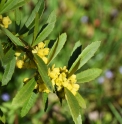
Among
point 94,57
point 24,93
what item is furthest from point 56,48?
point 94,57

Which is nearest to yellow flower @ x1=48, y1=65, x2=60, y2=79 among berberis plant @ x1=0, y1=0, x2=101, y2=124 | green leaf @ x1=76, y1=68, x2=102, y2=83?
berberis plant @ x1=0, y1=0, x2=101, y2=124

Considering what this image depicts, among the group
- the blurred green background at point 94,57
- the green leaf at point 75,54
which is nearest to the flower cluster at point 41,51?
the green leaf at point 75,54

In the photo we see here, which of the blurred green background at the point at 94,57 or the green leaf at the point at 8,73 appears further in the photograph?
the blurred green background at the point at 94,57

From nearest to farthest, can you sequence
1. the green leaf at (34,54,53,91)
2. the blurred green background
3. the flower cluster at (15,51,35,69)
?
the green leaf at (34,54,53,91) < the flower cluster at (15,51,35,69) < the blurred green background

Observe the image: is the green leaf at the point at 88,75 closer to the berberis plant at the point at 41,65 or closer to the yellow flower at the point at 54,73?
the berberis plant at the point at 41,65

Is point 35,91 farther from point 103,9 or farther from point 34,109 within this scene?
point 103,9

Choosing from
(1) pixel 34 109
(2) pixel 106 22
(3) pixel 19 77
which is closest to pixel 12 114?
(3) pixel 19 77

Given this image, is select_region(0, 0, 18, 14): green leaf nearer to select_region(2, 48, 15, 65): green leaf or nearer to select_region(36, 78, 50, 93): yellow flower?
select_region(2, 48, 15, 65): green leaf
